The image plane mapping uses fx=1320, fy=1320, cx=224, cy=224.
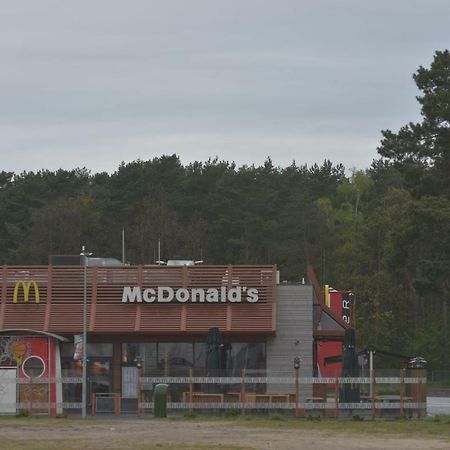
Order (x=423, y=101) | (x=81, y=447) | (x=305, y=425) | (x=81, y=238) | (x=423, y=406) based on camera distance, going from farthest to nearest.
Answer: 1. (x=81, y=238)
2. (x=423, y=101)
3. (x=423, y=406)
4. (x=305, y=425)
5. (x=81, y=447)

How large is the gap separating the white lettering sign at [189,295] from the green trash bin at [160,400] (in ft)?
20.7

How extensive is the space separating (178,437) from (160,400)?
9.49 meters

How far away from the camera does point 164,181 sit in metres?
140

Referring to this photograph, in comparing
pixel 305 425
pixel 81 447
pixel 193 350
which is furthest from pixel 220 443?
pixel 193 350

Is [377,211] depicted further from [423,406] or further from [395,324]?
[423,406]

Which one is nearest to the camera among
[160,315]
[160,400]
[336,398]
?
[336,398]

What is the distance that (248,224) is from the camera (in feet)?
416

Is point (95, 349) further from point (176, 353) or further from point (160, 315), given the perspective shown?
point (176, 353)

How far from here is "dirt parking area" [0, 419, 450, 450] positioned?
34719mm

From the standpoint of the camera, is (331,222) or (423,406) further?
(331,222)

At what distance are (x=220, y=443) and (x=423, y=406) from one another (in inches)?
532

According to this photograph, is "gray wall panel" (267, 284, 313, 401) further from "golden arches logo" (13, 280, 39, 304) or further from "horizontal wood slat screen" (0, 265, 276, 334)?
"golden arches logo" (13, 280, 39, 304)

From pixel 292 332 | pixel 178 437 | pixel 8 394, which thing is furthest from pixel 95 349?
pixel 178 437

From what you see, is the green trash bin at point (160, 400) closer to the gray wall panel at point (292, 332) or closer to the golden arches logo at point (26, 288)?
the gray wall panel at point (292, 332)
